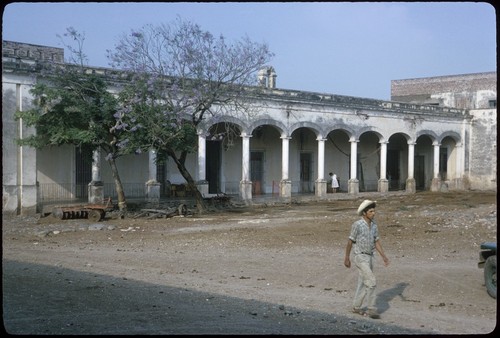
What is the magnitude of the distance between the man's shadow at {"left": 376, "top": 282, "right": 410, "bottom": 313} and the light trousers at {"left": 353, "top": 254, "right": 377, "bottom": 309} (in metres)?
0.39

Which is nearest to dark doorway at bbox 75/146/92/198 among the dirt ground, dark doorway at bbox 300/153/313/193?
the dirt ground

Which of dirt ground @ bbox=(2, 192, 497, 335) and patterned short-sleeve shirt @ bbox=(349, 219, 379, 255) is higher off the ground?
patterned short-sleeve shirt @ bbox=(349, 219, 379, 255)

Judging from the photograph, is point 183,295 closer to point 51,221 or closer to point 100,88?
point 51,221

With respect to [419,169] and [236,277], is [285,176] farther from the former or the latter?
[236,277]

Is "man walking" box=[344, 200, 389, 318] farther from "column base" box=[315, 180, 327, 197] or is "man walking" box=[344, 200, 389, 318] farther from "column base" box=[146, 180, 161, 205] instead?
"column base" box=[315, 180, 327, 197]

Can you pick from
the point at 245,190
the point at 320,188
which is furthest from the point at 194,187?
the point at 320,188

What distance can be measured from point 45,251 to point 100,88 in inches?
279

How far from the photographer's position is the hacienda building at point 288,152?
17.3 m

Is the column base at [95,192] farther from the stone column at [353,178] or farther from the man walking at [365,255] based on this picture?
the man walking at [365,255]

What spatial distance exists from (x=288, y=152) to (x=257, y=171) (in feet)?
5.81

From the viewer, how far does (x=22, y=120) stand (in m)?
16.9

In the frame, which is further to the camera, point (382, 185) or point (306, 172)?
point (382, 185)

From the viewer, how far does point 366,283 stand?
20.7 ft

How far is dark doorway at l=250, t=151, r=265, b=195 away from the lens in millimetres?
25500
